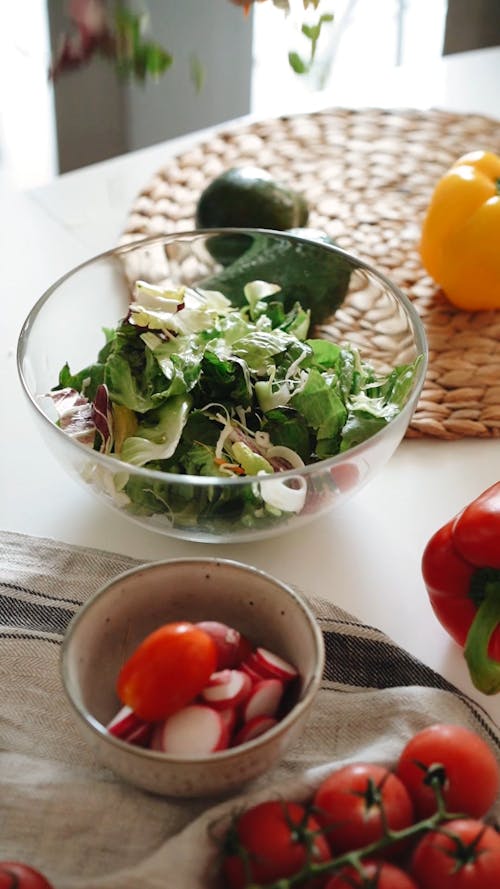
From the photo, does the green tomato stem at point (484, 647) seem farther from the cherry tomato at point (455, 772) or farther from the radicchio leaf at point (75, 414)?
the radicchio leaf at point (75, 414)

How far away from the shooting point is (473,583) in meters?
0.90

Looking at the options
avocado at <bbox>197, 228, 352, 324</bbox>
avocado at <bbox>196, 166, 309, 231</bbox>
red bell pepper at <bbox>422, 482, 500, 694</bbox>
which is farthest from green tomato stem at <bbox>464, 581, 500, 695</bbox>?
avocado at <bbox>196, 166, 309, 231</bbox>

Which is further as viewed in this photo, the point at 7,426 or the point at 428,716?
the point at 7,426

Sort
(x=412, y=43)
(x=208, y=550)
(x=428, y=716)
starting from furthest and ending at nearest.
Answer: (x=412, y=43) < (x=208, y=550) < (x=428, y=716)

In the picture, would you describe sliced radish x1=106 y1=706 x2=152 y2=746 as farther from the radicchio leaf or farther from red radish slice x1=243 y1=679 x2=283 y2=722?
the radicchio leaf

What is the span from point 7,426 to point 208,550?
30cm

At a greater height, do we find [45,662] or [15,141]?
[15,141]

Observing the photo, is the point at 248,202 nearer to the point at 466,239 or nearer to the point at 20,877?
the point at 466,239

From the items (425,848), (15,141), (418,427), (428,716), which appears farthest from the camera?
(15,141)

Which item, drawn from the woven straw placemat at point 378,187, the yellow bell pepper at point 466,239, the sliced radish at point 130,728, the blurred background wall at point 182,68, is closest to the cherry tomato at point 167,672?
the sliced radish at point 130,728

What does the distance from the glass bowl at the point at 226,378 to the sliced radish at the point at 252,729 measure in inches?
8.1

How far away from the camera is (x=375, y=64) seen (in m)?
2.03

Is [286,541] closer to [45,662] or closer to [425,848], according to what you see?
[45,662]

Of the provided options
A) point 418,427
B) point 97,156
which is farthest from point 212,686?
point 97,156
